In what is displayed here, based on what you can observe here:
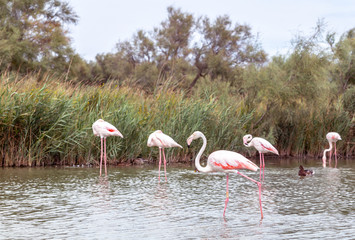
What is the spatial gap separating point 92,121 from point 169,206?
692cm

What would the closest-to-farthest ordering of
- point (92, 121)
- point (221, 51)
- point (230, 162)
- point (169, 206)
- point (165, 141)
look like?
point (230, 162) → point (169, 206) → point (165, 141) → point (92, 121) → point (221, 51)

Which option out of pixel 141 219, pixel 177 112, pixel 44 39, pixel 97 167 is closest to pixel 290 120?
pixel 177 112

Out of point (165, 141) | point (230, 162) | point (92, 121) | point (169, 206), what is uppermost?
point (92, 121)

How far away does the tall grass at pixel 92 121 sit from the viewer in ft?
45.6

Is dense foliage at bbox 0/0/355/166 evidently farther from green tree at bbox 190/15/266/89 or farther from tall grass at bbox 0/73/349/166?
green tree at bbox 190/15/266/89

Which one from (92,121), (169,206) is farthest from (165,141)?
(169,206)

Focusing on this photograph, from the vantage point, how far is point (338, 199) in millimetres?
9039

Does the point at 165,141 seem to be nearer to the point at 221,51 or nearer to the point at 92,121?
the point at 92,121

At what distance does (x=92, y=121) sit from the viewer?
14.7 meters

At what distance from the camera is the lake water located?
648 centimetres

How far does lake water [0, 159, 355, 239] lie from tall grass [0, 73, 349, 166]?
57.5 inches

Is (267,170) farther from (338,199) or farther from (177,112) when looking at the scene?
(338,199)

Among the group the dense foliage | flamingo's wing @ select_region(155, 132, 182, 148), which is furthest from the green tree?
flamingo's wing @ select_region(155, 132, 182, 148)

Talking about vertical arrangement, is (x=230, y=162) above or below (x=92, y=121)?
below
